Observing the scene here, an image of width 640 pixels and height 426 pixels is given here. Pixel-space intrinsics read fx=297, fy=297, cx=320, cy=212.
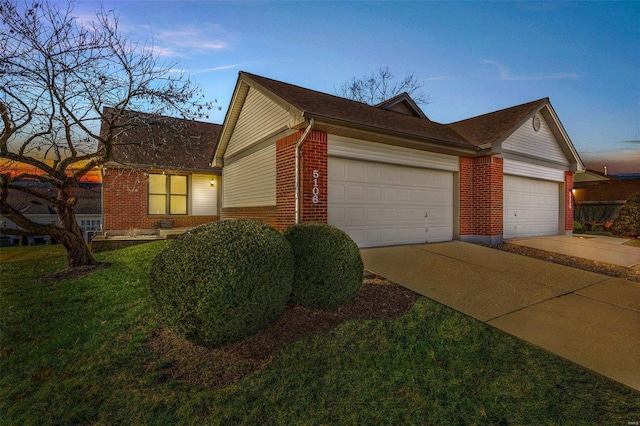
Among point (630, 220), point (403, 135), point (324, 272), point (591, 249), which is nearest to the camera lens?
point (324, 272)

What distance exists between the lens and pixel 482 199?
10.3 m

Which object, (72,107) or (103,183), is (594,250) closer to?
(72,107)

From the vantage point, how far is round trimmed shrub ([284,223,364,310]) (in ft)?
14.4

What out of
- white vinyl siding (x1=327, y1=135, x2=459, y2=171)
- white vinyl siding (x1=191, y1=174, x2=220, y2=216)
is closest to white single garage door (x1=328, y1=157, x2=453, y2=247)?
white vinyl siding (x1=327, y1=135, x2=459, y2=171)

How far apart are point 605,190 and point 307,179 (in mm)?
27258

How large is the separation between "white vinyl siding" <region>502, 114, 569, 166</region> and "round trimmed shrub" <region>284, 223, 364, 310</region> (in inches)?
361

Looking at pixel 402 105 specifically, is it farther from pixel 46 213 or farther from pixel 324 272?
pixel 46 213

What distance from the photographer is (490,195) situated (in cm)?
1010

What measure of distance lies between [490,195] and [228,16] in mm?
9669

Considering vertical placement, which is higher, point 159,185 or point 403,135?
point 403,135

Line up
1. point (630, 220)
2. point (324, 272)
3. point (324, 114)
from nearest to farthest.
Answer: point (324, 272), point (324, 114), point (630, 220)

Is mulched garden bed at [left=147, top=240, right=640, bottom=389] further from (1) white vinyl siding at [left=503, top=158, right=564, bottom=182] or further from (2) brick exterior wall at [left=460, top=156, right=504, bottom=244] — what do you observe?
(1) white vinyl siding at [left=503, top=158, right=564, bottom=182]

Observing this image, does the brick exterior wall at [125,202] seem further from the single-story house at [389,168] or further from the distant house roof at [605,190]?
the distant house roof at [605,190]

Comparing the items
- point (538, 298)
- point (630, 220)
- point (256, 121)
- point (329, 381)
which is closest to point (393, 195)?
point (538, 298)
